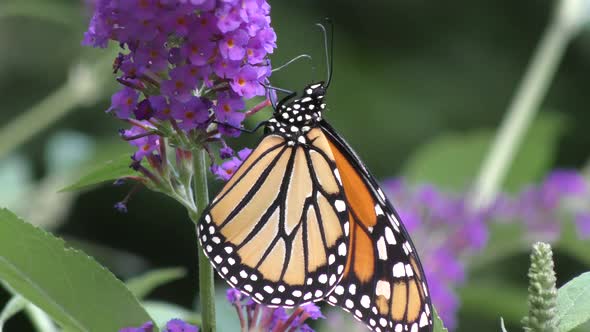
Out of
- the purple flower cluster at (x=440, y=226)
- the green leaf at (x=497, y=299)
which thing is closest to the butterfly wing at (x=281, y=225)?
the purple flower cluster at (x=440, y=226)

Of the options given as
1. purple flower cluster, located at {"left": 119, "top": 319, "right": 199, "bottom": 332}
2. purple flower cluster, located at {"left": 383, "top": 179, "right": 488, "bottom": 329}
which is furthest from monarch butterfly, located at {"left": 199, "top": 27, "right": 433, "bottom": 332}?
purple flower cluster, located at {"left": 383, "top": 179, "right": 488, "bottom": 329}

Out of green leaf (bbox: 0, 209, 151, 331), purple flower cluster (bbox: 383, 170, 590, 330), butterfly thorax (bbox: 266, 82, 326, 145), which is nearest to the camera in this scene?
green leaf (bbox: 0, 209, 151, 331)

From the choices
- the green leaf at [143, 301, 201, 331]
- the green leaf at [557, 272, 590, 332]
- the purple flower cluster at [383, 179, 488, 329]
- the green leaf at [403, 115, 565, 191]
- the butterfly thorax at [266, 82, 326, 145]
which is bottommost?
the green leaf at [143, 301, 201, 331]

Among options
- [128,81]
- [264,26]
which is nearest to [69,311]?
[128,81]

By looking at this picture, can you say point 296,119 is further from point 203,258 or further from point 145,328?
point 145,328

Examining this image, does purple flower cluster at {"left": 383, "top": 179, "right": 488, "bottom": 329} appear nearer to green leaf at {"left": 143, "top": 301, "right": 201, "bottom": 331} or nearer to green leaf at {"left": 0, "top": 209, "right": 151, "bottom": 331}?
green leaf at {"left": 143, "top": 301, "right": 201, "bottom": 331}

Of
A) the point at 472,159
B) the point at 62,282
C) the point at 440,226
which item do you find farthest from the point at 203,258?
the point at 472,159
